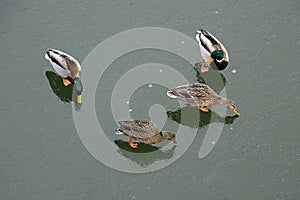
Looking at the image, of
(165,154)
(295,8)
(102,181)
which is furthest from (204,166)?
(295,8)

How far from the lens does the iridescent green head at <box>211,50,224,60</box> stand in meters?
5.11

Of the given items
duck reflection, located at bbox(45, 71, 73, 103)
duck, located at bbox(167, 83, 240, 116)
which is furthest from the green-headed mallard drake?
duck reflection, located at bbox(45, 71, 73, 103)

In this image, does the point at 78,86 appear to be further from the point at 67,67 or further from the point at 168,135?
the point at 168,135

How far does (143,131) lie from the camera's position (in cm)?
472

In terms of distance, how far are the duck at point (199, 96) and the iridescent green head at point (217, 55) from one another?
0.32m

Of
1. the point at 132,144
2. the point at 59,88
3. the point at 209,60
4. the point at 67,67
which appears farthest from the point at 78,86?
the point at 209,60

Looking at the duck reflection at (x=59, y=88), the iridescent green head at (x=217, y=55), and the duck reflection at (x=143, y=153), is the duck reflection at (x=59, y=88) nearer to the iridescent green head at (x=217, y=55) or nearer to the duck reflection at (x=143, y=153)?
the duck reflection at (x=143, y=153)

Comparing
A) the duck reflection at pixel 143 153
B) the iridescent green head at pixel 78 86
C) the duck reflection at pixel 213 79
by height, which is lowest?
the duck reflection at pixel 143 153

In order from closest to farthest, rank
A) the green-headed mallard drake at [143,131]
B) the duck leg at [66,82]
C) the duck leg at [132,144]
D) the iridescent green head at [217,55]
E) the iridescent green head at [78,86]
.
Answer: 1. the green-headed mallard drake at [143,131]
2. the duck leg at [132,144]
3. the iridescent green head at [78,86]
4. the iridescent green head at [217,55]
5. the duck leg at [66,82]

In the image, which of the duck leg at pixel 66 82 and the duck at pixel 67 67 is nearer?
the duck at pixel 67 67

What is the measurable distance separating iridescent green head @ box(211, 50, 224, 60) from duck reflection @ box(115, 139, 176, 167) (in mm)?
939

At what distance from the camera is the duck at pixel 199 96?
491 cm

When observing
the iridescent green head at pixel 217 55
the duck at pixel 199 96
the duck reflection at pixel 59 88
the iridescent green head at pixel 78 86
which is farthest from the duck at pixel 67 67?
the iridescent green head at pixel 217 55

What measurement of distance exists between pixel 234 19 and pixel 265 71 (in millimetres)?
707
